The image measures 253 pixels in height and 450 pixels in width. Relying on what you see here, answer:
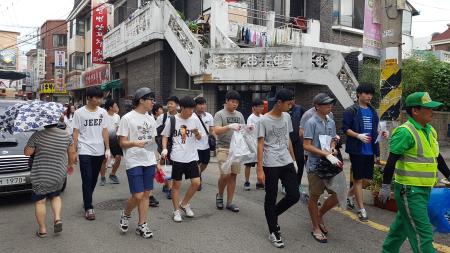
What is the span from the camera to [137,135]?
489 centimetres

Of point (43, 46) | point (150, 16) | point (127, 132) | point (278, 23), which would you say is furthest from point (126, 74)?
point (43, 46)

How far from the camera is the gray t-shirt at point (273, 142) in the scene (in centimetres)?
469

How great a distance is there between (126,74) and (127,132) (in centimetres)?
1605

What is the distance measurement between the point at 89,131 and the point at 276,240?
3.04m

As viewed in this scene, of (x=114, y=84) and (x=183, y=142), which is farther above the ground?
(x=114, y=84)

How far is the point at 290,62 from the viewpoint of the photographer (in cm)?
1242

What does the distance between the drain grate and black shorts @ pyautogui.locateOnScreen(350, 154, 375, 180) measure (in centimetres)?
354

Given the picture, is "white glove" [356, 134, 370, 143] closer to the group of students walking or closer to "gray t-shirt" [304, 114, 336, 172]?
the group of students walking

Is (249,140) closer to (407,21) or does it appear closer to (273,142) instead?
(273,142)

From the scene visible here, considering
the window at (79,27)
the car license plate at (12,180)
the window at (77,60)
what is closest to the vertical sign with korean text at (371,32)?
the car license plate at (12,180)

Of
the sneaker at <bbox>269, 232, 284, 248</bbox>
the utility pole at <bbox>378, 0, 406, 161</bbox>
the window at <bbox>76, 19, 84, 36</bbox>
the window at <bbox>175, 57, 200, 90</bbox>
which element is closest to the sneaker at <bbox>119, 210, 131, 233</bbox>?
the sneaker at <bbox>269, 232, 284, 248</bbox>

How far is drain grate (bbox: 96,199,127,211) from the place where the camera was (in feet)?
20.5

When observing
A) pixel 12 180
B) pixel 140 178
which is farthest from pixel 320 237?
pixel 12 180

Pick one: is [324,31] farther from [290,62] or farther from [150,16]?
→ [150,16]
